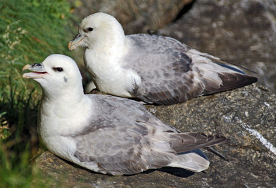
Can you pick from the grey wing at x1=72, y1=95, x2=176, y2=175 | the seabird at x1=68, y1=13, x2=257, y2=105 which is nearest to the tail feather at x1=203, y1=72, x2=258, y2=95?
the seabird at x1=68, y1=13, x2=257, y2=105

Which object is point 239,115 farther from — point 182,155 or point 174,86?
point 182,155

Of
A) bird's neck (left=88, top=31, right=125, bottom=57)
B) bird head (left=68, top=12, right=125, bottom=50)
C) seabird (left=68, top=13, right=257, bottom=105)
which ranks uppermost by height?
bird head (left=68, top=12, right=125, bottom=50)

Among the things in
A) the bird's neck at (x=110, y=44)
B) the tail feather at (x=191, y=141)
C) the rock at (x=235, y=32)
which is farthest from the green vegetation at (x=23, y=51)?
the rock at (x=235, y=32)

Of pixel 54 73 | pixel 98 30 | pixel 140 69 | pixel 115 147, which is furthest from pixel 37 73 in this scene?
pixel 140 69

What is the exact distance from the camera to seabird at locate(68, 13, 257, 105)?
186 inches

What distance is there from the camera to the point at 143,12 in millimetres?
7367

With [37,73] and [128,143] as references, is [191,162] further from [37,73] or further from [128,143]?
[37,73]

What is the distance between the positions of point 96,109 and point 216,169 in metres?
1.36

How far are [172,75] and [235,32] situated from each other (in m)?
2.58

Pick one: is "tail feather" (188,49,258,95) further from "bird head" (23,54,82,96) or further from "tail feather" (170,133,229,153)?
"bird head" (23,54,82,96)

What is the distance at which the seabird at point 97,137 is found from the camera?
3645 millimetres

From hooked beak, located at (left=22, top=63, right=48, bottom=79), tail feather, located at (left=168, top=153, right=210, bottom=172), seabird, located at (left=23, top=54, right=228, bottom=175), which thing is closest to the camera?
hooked beak, located at (left=22, top=63, right=48, bottom=79)

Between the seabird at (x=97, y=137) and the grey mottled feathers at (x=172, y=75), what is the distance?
96 cm

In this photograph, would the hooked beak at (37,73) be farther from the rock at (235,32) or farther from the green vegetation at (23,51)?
the rock at (235,32)
